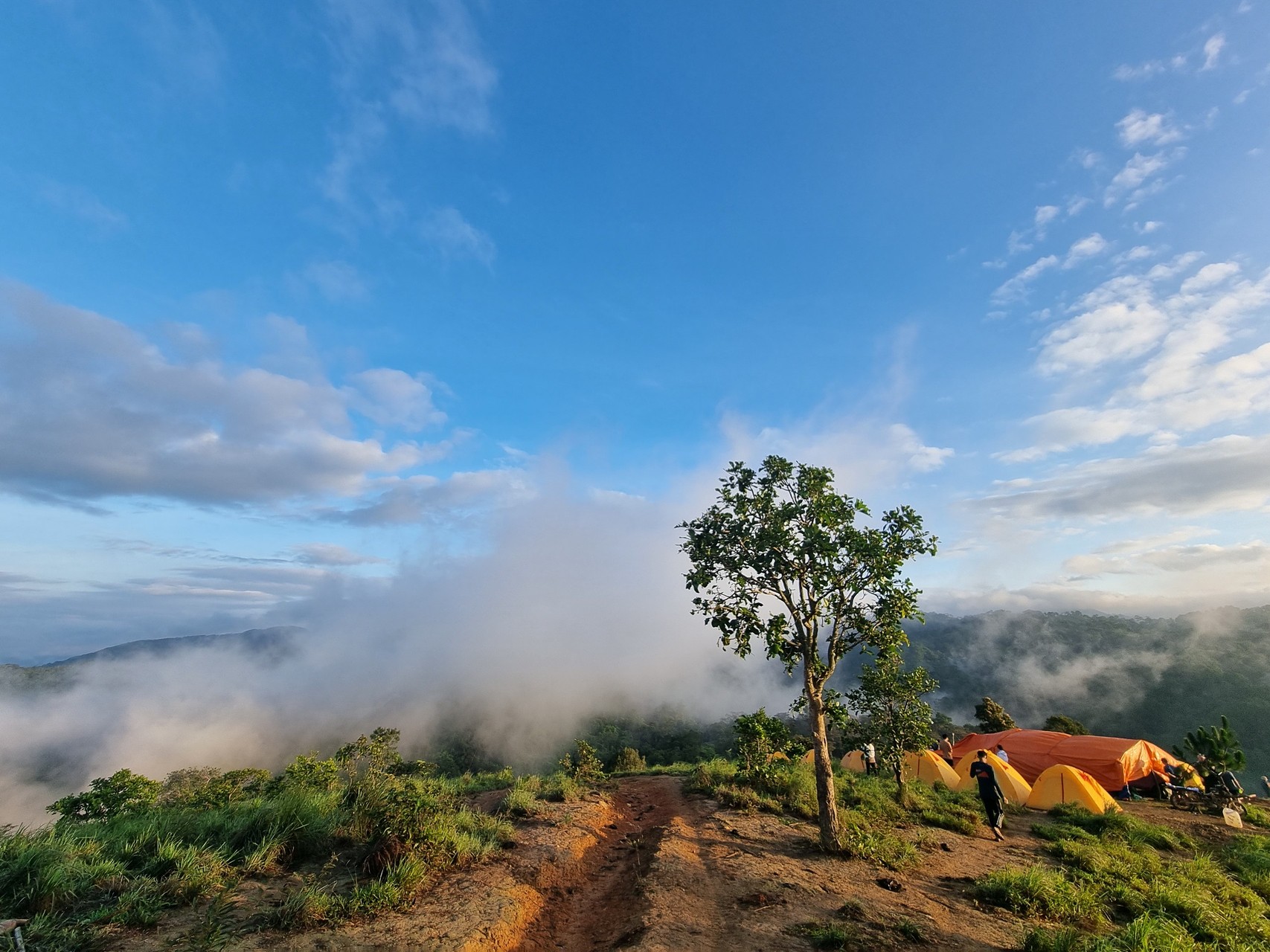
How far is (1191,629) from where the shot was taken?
420 ft

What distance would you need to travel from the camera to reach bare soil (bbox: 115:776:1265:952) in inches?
303

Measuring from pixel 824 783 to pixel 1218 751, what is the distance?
93.2ft

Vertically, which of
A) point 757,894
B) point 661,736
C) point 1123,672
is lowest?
point 661,736

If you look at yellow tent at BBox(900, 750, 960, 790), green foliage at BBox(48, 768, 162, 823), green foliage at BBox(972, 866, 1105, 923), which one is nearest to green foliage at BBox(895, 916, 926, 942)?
green foliage at BBox(972, 866, 1105, 923)

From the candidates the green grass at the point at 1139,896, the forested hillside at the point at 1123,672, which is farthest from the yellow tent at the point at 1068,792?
the forested hillside at the point at 1123,672

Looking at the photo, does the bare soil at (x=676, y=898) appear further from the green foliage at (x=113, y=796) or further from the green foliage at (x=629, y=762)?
the green foliage at (x=113, y=796)

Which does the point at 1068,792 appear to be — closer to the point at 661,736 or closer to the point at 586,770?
the point at 586,770

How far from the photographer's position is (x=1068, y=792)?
2052 centimetres

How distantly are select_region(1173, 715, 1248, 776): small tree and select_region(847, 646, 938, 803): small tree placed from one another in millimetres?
23060

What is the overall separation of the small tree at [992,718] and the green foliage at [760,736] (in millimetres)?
43337

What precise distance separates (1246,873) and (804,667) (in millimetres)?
12851

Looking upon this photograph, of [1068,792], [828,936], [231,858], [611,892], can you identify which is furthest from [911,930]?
[1068,792]

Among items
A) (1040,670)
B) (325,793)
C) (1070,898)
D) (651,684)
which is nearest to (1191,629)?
(1040,670)

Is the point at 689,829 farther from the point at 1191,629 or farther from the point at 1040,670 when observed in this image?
the point at 1191,629
